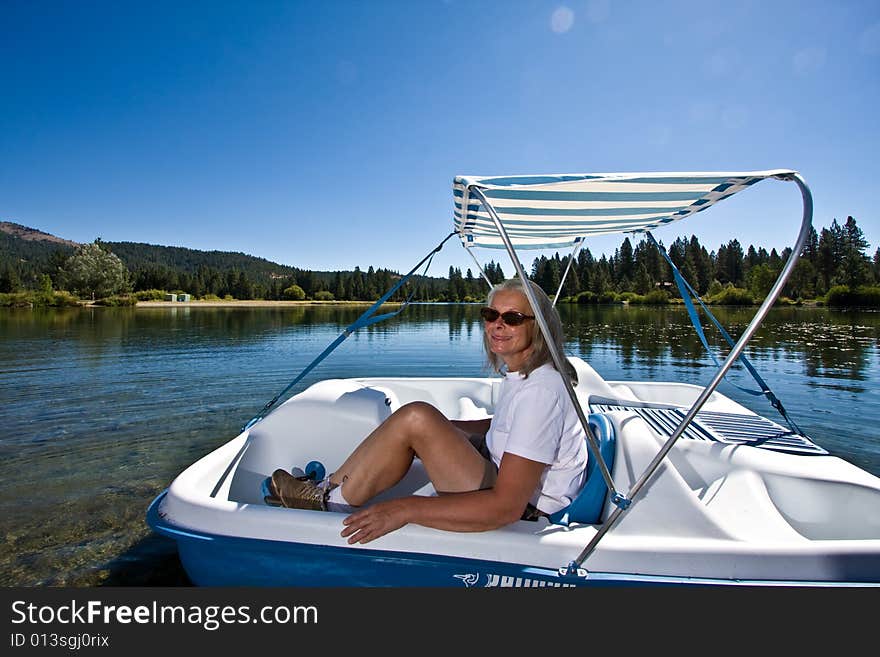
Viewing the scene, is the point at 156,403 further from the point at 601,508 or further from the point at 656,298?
the point at 656,298

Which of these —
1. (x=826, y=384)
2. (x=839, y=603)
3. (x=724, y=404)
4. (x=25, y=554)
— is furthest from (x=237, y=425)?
(x=826, y=384)

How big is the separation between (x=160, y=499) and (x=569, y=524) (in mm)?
2018

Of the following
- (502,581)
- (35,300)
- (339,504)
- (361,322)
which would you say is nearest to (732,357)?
(502,581)

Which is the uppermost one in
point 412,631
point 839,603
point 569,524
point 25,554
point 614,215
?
point 614,215

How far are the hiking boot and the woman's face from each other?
1.12 m

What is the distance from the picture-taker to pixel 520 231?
14.6 feet

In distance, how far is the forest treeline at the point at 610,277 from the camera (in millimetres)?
60156

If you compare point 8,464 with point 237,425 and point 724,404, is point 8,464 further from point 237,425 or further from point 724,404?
point 724,404

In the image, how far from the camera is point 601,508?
2.40 m

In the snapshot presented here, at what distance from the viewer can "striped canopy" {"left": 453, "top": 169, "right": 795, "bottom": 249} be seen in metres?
2.38

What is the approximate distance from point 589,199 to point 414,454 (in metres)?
1.94

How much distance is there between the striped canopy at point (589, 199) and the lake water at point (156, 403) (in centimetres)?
106

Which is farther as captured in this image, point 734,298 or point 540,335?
point 734,298

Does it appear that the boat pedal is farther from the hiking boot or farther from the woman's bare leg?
the woman's bare leg
